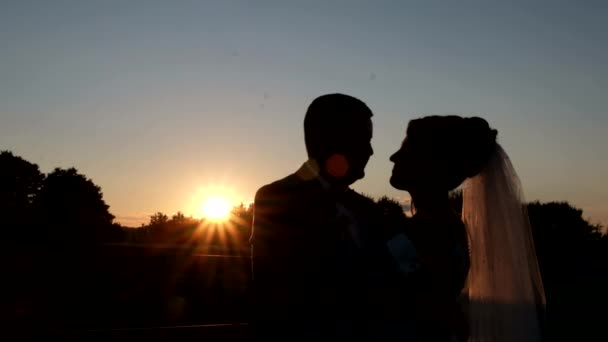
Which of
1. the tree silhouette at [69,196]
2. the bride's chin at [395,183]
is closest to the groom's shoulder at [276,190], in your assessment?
the bride's chin at [395,183]

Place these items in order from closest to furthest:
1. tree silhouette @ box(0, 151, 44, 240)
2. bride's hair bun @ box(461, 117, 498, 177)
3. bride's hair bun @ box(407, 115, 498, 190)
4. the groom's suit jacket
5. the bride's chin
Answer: the groom's suit jacket < the bride's chin < bride's hair bun @ box(407, 115, 498, 190) < bride's hair bun @ box(461, 117, 498, 177) < tree silhouette @ box(0, 151, 44, 240)

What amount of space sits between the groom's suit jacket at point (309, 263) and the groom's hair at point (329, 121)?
0.42ft

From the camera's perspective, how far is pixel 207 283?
26.6ft

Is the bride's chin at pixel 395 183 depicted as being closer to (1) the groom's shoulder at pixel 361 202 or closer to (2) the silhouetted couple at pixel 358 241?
(2) the silhouetted couple at pixel 358 241

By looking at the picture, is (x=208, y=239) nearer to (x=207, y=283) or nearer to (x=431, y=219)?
(x=207, y=283)

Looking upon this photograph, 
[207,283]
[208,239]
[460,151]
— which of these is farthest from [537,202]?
[460,151]

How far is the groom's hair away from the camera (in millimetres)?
2635

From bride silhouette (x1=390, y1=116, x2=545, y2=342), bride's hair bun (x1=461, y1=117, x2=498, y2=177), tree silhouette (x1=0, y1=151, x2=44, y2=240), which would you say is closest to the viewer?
bride silhouette (x1=390, y1=116, x2=545, y2=342)

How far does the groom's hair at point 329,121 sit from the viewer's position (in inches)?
104

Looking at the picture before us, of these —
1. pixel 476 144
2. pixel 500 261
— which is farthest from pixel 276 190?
pixel 500 261

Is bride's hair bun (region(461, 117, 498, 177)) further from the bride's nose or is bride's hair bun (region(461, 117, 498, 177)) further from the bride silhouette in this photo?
the bride's nose

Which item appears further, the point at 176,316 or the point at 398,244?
the point at 176,316

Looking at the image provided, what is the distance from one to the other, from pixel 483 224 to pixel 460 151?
70 centimetres

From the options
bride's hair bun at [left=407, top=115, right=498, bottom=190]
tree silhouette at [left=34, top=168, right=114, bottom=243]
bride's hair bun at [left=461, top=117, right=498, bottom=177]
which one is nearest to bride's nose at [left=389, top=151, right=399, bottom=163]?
bride's hair bun at [left=407, top=115, right=498, bottom=190]
